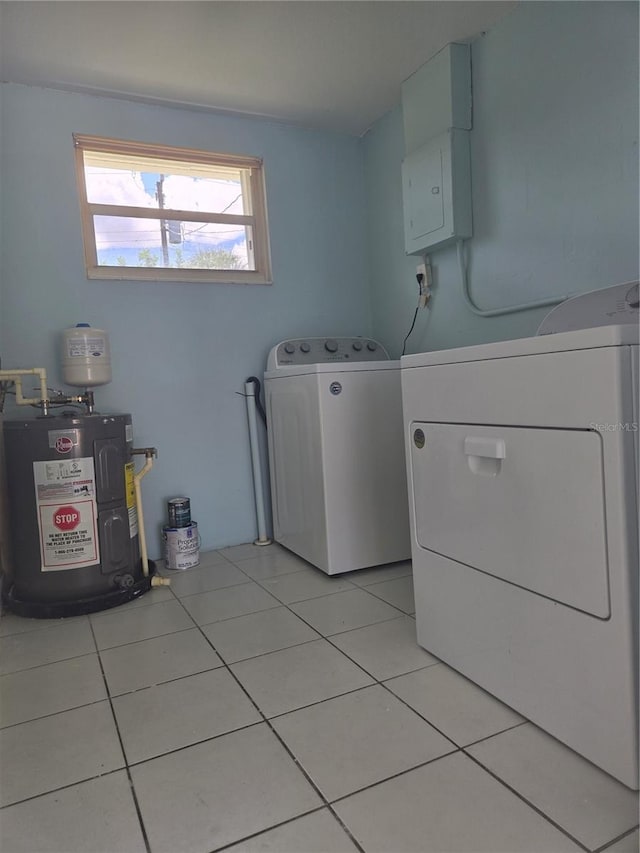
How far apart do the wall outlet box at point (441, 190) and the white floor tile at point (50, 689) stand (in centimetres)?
199

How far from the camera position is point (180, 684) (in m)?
1.44

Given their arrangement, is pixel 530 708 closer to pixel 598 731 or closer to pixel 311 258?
pixel 598 731

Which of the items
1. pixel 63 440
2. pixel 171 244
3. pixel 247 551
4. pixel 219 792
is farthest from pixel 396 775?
pixel 171 244

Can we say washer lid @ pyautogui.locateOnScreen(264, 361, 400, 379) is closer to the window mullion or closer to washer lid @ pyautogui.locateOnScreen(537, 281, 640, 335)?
washer lid @ pyautogui.locateOnScreen(537, 281, 640, 335)

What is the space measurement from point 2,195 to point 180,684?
207 cm

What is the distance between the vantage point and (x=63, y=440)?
6.45ft

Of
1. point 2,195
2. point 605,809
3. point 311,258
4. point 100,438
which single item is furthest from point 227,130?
point 605,809

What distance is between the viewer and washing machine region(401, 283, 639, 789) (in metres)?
0.95

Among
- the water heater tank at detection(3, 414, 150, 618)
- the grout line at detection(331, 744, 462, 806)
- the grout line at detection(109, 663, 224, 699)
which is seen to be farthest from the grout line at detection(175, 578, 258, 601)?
the grout line at detection(331, 744, 462, 806)

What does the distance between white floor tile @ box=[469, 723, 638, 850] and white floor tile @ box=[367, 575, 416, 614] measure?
0.70 meters

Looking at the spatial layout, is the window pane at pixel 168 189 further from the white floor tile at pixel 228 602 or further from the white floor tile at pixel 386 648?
the white floor tile at pixel 386 648

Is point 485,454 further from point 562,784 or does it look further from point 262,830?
point 262,830

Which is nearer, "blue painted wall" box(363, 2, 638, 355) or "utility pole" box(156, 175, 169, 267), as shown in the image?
"blue painted wall" box(363, 2, 638, 355)

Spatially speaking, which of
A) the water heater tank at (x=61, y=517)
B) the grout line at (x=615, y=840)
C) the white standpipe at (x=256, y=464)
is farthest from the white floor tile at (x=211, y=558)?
the grout line at (x=615, y=840)
